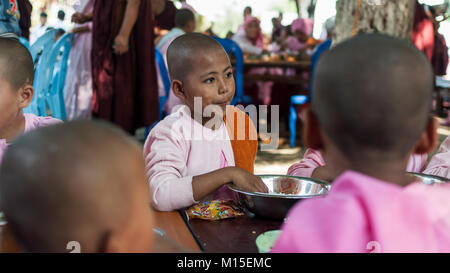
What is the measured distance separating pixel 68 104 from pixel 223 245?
347 cm

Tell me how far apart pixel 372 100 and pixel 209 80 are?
1.11 metres

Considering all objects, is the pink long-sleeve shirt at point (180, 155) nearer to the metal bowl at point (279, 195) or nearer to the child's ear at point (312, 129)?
the metal bowl at point (279, 195)

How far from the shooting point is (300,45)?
24.6 feet

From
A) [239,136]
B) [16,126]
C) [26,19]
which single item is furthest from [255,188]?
[26,19]

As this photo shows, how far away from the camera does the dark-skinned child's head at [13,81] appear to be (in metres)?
1.69

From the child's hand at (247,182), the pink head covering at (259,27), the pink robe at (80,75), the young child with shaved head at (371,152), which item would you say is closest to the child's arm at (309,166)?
the child's hand at (247,182)

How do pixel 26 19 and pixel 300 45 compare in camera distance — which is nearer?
pixel 26 19

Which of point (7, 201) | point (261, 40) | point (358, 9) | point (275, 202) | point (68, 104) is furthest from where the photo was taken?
→ point (261, 40)

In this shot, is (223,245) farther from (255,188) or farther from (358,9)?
(358,9)

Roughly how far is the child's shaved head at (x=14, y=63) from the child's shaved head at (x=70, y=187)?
4.02ft

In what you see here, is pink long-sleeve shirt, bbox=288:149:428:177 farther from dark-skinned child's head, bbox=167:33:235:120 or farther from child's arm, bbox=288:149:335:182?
dark-skinned child's head, bbox=167:33:235:120

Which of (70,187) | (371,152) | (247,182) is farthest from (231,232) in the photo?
(70,187)

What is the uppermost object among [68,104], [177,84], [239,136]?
[177,84]

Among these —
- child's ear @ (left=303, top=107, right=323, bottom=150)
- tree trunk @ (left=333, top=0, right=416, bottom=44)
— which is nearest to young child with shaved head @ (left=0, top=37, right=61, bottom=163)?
child's ear @ (left=303, top=107, right=323, bottom=150)
